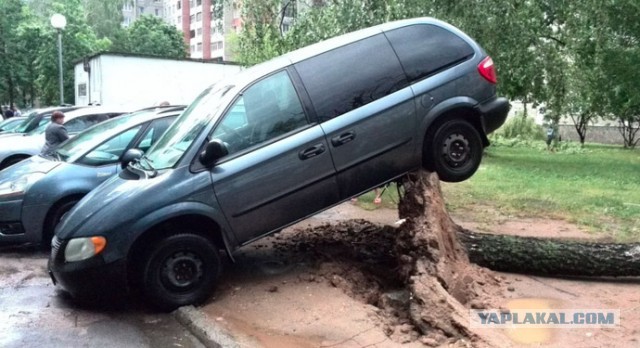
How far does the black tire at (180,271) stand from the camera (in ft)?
17.0

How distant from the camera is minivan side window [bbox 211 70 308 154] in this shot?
5.49m

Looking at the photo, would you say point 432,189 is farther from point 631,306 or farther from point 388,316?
point 631,306

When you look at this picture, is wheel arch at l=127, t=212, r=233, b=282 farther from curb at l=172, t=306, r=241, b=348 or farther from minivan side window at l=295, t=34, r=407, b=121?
minivan side window at l=295, t=34, r=407, b=121

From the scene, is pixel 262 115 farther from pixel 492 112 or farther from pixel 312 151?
pixel 492 112

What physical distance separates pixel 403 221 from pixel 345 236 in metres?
1.48

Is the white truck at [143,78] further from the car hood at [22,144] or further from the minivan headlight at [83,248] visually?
the minivan headlight at [83,248]

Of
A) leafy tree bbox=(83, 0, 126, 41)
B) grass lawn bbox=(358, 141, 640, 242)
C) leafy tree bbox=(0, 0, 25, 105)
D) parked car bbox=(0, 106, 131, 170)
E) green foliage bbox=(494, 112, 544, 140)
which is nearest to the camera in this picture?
grass lawn bbox=(358, 141, 640, 242)

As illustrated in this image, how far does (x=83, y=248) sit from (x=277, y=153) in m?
1.84

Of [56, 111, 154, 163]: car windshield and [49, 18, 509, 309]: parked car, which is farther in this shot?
[56, 111, 154, 163]: car windshield

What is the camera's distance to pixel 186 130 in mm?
5762

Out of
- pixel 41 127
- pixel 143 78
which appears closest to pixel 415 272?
pixel 41 127

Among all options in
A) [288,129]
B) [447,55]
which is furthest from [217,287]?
[447,55]

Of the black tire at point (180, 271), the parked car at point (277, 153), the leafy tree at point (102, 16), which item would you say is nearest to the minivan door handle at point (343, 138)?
the parked car at point (277, 153)

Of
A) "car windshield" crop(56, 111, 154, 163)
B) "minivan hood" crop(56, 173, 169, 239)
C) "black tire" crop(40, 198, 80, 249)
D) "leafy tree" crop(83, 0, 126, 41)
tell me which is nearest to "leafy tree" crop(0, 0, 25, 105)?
"leafy tree" crop(83, 0, 126, 41)
